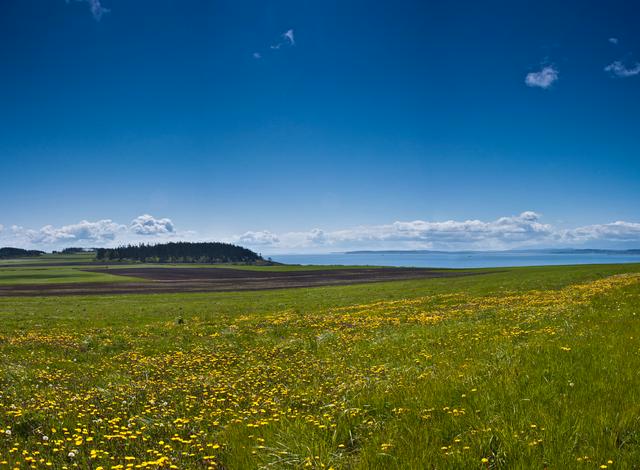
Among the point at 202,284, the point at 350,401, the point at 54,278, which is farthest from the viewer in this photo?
the point at 54,278

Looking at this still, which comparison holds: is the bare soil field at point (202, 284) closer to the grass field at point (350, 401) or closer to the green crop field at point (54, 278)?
the green crop field at point (54, 278)

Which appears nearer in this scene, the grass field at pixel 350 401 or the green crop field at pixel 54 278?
the grass field at pixel 350 401

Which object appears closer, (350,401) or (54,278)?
(350,401)

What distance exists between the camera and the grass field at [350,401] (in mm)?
5641

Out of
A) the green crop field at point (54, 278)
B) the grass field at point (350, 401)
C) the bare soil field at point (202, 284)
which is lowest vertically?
the green crop field at point (54, 278)

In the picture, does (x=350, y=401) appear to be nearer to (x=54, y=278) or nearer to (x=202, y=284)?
(x=202, y=284)

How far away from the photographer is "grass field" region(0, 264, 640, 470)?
5.64 metres

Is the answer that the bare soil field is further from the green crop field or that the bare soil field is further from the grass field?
the grass field

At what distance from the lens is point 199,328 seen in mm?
23688

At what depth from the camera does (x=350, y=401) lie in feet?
26.6

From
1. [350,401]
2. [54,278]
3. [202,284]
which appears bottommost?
[54,278]

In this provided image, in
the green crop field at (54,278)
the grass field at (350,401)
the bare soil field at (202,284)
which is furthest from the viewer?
the green crop field at (54,278)

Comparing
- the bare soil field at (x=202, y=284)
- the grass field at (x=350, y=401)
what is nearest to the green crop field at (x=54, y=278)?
the bare soil field at (x=202, y=284)

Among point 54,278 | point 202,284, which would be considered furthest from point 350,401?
point 54,278
